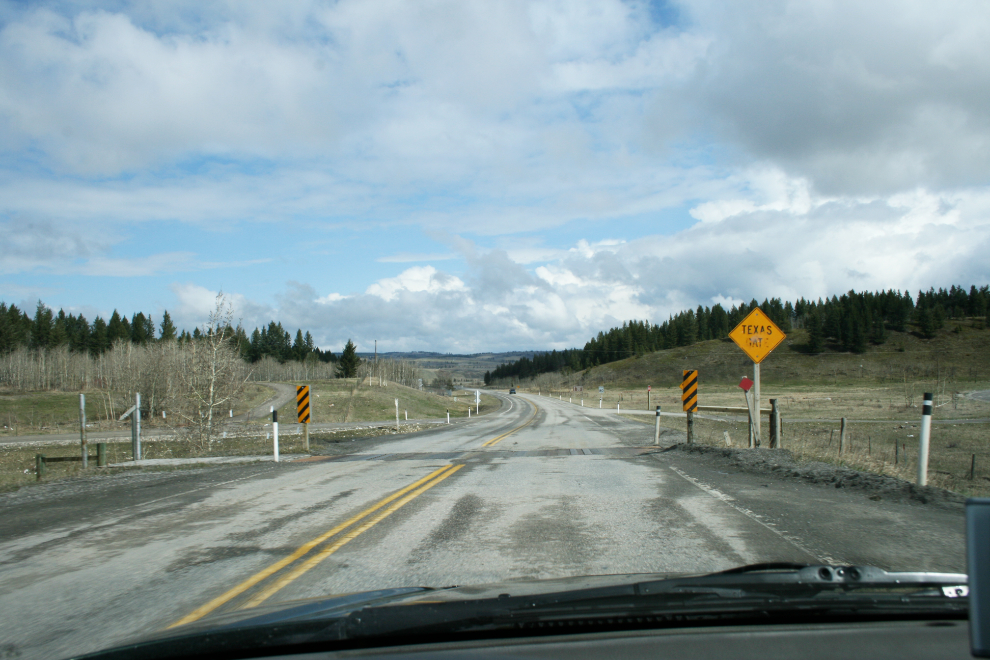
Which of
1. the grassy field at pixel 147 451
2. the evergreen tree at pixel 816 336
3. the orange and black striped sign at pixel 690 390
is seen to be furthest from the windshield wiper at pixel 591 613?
the evergreen tree at pixel 816 336

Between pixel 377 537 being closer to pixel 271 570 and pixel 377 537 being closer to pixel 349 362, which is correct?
pixel 271 570

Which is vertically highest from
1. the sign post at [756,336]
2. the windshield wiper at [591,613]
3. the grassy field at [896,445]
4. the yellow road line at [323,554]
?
the sign post at [756,336]

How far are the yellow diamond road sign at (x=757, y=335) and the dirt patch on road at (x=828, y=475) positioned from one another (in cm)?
240

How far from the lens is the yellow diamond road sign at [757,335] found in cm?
1451

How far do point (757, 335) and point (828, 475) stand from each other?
17.4ft

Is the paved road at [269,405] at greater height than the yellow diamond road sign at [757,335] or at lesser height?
lesser

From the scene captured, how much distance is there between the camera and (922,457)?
28.5 feet

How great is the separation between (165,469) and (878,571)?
15.4 metres

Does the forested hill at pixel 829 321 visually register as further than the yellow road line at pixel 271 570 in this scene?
Yes

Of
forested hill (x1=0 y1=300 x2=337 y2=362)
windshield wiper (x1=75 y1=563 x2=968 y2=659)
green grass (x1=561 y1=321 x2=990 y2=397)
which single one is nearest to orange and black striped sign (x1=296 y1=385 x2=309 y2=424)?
windshield wiper (x1=75 y1=563 x2=968 y2=659)

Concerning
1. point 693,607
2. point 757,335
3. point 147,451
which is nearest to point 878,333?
point 757,335

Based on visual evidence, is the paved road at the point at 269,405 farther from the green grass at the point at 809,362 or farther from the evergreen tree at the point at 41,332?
the green grass at the point at 809,362

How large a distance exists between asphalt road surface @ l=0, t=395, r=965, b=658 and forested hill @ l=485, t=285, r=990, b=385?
132071 millimetres

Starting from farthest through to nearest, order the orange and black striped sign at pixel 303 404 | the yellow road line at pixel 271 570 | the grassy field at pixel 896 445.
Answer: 1. the orange and black striped sign at pixel 303 404
2. the grassy field at pixel 896 445
3. the yellow road line at pixel 271 570
